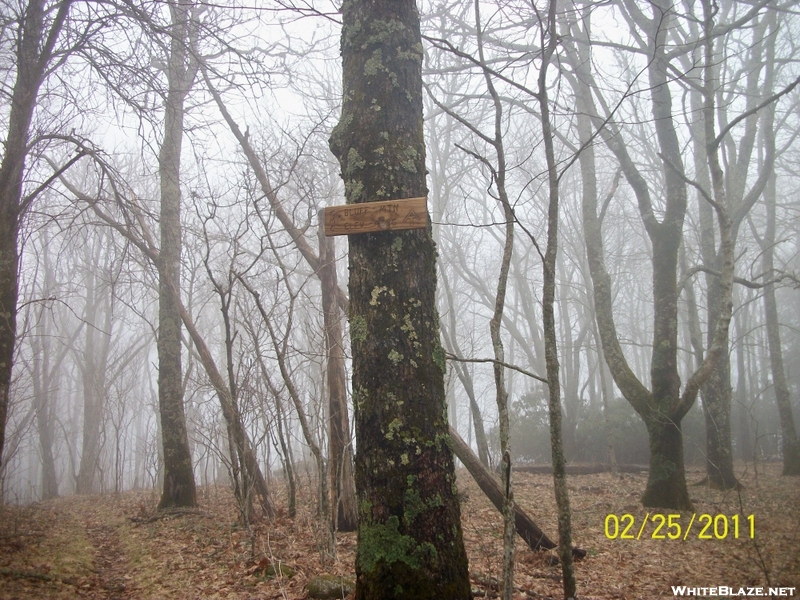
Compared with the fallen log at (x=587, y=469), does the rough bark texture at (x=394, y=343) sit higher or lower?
higher

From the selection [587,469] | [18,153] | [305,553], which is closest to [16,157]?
[18,153]

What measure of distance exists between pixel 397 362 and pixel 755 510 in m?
6.06

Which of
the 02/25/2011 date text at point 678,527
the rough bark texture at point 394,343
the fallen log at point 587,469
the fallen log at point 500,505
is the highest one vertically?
the rough bark texture at point 394,343

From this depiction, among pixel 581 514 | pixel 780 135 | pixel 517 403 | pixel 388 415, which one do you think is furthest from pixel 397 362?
pixel 780 135

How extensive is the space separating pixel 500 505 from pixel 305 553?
1.87 m

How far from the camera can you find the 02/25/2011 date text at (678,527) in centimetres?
520

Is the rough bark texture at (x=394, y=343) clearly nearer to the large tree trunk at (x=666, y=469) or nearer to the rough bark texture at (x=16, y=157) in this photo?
the rough bark texture at (x=16, y=157)

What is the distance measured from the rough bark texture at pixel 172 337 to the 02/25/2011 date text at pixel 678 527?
530 cm

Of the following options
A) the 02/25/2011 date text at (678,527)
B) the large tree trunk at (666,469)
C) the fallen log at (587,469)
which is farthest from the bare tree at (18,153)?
the fallen log at (587,469)

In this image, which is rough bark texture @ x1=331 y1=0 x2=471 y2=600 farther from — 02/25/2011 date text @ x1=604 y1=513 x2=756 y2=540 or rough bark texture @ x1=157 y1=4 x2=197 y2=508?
rough bark texture @ x1=157 y1=4 x2=197 y2=508

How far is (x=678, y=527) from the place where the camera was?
17.9ft

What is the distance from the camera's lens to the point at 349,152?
278 centimetres

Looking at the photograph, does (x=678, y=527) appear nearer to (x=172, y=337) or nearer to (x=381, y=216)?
(x=381, y=216)

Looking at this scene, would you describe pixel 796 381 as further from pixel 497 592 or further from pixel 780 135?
pixel 497 592
